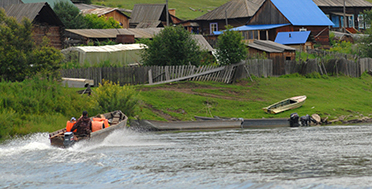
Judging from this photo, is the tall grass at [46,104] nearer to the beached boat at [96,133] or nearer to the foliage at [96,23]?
the beached boat at [96,133]

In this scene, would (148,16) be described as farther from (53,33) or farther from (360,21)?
(53,33)

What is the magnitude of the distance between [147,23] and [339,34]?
2836cm

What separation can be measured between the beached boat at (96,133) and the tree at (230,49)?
14.9 m

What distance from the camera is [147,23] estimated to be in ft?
258

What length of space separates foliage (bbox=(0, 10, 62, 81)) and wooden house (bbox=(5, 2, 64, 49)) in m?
14.6

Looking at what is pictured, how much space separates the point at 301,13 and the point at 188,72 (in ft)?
112

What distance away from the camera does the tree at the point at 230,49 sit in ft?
128

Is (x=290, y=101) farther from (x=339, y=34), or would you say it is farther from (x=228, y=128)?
(x=339, y=34)

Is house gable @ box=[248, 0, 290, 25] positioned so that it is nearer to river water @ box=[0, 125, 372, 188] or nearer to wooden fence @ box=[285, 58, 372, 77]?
wooden fence @ box=[285, 58, 372, 77]

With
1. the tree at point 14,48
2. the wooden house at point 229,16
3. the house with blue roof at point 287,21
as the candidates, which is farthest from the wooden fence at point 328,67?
the wooden house at point 229,16

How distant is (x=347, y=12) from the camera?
88.4m

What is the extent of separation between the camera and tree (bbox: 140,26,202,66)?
38188 millimetres

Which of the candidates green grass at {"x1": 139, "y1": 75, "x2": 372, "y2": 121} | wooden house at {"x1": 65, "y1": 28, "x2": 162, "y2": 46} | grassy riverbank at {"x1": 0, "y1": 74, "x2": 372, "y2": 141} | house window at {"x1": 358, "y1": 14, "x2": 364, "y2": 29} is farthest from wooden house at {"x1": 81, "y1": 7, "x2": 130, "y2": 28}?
green grass at {"x1": 139, "y1": 75, "x2": 372, "y2": 121}

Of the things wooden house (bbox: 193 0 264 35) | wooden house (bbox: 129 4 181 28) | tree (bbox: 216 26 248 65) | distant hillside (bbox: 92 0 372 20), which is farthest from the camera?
distant hillside (bbox: 92 0 372 20)
